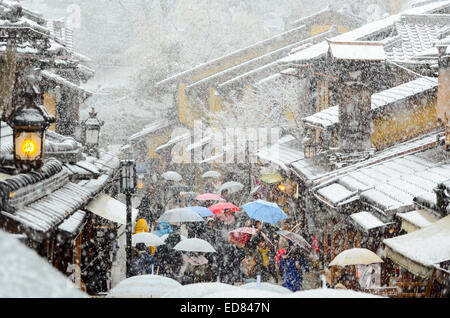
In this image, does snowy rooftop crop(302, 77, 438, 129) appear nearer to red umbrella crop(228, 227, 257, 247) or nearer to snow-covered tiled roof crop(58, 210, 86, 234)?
red umbrella crop(228, 227, 257, 247)

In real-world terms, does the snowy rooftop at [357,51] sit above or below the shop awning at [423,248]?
above

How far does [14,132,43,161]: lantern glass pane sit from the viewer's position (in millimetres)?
7074

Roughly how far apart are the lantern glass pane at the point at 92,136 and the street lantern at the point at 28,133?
916 centimetres

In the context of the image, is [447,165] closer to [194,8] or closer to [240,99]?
[240,99]

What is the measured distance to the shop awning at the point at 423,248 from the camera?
275 inches

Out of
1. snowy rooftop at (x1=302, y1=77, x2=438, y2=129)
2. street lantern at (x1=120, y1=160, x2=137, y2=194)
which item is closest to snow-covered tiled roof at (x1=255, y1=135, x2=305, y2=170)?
snowy rooftop at (x1=302, y1=77, x2=438, y2=129)

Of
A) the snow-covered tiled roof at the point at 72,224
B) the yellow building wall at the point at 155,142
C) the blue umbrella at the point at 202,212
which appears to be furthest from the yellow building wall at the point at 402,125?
the yellow building wall at the point at 155,142

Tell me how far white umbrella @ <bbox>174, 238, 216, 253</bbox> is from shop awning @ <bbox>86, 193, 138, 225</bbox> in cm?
137

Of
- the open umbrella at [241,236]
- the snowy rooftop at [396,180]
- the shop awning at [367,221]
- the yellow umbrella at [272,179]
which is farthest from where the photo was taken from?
the yellow umbrella at [272,179]

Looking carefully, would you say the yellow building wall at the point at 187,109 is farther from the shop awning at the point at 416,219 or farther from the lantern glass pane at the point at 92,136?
the shop awning at the point at 416,219

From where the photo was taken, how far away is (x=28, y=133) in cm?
710

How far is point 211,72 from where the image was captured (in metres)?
33.1

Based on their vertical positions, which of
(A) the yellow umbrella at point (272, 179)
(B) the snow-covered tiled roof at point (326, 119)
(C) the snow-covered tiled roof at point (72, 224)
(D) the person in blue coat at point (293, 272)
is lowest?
(D) the person in blue coat at point (293, 272)
